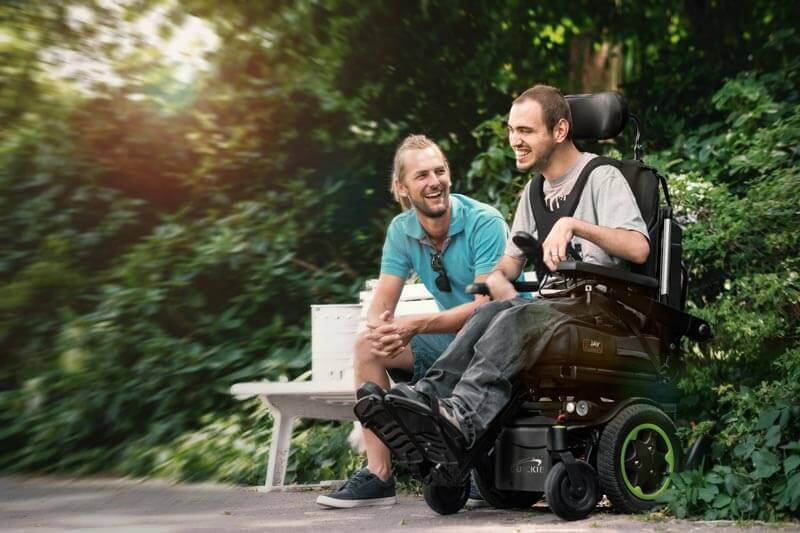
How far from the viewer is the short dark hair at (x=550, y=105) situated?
4844mm

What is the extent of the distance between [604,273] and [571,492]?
747 mm

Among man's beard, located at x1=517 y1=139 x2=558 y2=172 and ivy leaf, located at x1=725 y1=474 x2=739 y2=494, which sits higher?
man's beard, located at x1=517 y1=139 x2=558 y2=172

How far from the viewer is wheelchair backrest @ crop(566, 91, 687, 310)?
474 cm

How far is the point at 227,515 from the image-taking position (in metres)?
5.20

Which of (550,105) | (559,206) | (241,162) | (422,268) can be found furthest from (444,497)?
(241,162)

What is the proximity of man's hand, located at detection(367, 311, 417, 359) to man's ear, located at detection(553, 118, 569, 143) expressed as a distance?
0.89 meters

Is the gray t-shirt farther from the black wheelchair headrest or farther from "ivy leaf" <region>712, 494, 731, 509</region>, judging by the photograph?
"ivy leaf" <region>712, 494, 731, 509</region>

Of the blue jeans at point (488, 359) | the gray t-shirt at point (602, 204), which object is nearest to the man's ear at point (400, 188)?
the gray t-shirt at point (602, 204)

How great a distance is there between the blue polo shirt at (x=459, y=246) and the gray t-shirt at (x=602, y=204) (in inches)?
18.3

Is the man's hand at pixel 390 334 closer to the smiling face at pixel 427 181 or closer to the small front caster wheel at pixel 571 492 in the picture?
the smiling face at pixel 427 181

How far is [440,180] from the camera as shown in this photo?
5.30 meters

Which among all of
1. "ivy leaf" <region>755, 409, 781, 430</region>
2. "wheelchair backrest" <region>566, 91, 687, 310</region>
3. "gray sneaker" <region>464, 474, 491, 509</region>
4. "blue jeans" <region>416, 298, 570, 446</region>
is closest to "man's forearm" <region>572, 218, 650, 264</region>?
"wheelchair backrest" <region>566, 91, 687, 310</region>

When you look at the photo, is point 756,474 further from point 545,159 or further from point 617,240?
point 545,159

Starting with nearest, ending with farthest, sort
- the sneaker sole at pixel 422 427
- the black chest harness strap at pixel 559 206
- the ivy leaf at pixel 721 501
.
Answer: the sneaker sole at pixel 422 427 → the ivy leaf at pixel 721 501 → the black chest harness strap at pixel 559 206
